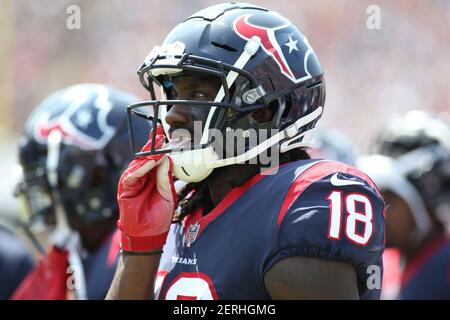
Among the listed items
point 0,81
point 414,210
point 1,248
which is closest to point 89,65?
point 0,81

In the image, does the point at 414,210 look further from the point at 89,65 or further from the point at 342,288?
the point at 89,65

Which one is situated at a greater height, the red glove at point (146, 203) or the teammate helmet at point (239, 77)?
the teammate helmet at point (239, 77)

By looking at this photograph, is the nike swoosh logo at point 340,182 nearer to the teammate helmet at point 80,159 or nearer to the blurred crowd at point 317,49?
the teammate helmet at point 80,159

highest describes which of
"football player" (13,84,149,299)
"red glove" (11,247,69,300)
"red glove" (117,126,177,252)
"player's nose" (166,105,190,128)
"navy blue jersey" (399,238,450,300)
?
"player's nose" (166,105,190,128)

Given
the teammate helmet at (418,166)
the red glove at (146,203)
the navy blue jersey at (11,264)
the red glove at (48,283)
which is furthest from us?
the teammate helmet at (418,166)

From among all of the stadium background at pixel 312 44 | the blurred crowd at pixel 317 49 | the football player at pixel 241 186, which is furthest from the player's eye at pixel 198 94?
the stadium background at pixel 312 44

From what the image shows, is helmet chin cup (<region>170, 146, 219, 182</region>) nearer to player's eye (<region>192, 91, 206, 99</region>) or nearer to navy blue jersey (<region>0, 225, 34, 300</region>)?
player's eye (<region>192, 91, 206, 99</region>)

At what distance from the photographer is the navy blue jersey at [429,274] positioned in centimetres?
422

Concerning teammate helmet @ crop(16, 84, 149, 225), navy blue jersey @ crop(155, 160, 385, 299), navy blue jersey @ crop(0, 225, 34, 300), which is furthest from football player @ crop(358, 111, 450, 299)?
navy blue jersey @ crop(155, 160, 385, 299)

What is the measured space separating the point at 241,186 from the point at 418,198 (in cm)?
281

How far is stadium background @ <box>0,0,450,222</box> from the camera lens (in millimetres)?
7801

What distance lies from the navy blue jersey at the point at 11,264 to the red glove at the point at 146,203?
4.61 feet

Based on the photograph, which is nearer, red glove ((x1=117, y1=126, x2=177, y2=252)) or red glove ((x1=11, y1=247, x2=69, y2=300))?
red glove ((x1=117, y1=126, x2=177, y2=252))

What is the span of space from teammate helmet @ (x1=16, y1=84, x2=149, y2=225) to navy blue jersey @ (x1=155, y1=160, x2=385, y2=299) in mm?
1123
